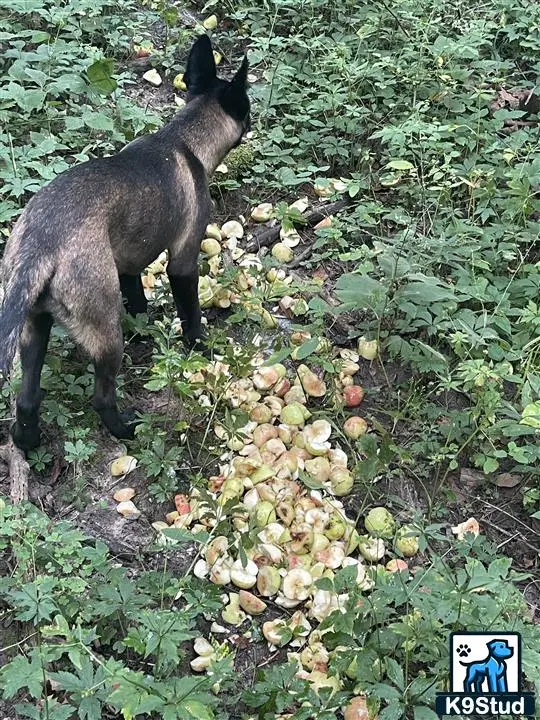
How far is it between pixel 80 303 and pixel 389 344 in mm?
1592

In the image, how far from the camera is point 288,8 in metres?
6.52

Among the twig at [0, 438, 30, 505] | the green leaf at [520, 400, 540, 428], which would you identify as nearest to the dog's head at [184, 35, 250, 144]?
the twig at [0, 438, 30, 505]

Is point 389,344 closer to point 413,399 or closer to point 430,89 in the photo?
point 413,399

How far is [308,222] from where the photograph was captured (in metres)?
5.25

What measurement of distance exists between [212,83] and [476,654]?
328 cm

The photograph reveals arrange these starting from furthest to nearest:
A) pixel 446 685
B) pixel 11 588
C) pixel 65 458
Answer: pixel 65 458 → pixel 11 588 → pixel 446 685

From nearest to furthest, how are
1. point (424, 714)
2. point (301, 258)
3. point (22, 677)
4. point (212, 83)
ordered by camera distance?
point (22, 677), point (424, 714), point (212, 83), point (301, 258)

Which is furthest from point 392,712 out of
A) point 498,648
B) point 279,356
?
point 279,356

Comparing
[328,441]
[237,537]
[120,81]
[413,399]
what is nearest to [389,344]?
[413,399]

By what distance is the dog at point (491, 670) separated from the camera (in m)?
2.82

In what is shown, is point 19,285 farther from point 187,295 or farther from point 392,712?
point 392,712

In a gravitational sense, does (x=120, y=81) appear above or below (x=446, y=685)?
above

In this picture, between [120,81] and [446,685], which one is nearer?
[446,685]

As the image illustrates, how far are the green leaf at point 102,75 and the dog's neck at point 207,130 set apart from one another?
0.82m
